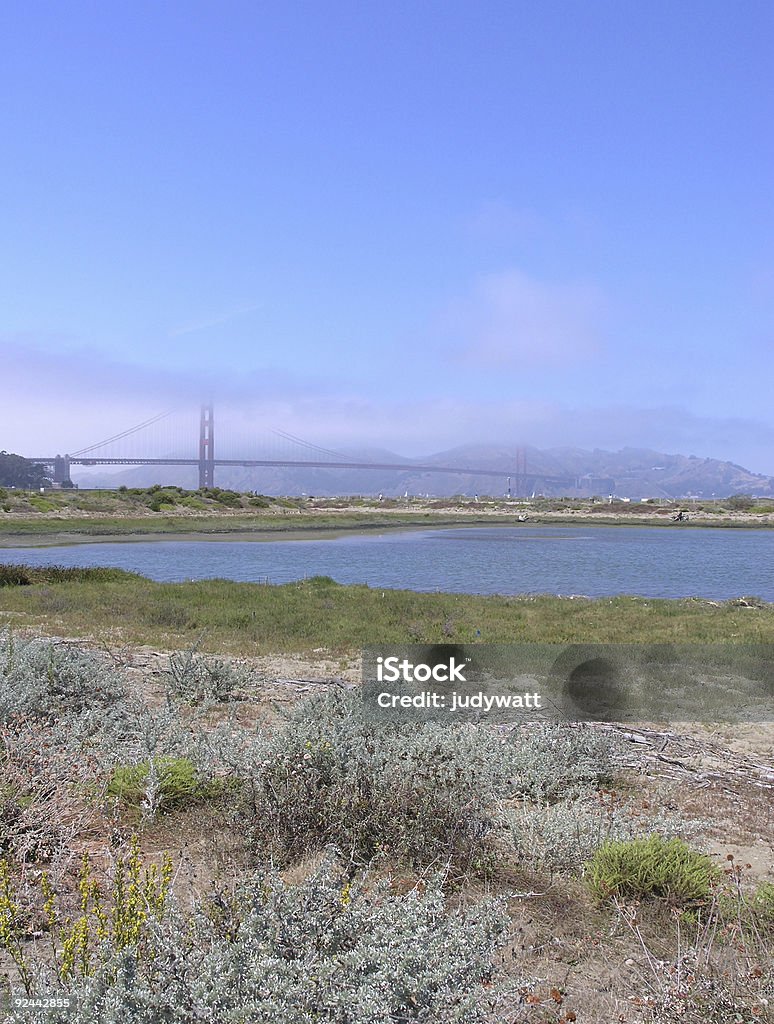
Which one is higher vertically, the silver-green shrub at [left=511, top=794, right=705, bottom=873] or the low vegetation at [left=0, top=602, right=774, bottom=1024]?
the low vegetation at [left=0, top=602, right=774, bottom=1024]

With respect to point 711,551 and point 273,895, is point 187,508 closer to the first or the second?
point 711,551

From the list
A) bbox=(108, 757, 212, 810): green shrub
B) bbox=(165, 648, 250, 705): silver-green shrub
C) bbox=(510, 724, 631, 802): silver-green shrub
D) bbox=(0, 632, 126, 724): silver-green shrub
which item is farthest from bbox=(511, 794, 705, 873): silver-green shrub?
bbox=(165, 648, 250, 705): silver-green shrub

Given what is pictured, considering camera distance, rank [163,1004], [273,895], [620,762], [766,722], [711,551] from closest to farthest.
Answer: [163,1004] < [273,895] < [620,762] < [766,722] < [711,551]

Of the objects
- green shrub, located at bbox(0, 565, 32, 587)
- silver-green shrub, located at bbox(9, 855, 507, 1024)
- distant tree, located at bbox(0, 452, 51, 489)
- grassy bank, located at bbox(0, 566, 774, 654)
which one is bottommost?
grassy bank, located at bbox(0, 566, 774, 654)

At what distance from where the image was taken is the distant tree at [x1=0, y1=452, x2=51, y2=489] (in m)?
134

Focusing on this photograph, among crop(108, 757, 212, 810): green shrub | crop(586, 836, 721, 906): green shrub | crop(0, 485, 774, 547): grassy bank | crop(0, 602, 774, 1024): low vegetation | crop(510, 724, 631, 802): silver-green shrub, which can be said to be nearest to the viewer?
crop(0, 602, 774, 1024): low vegetation

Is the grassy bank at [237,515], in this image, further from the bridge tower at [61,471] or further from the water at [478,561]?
the bridge tower at [61,471]

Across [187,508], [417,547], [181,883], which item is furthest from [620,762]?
[187,508]

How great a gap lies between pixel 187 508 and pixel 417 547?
29.9 m

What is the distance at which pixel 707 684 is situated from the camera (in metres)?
12.2

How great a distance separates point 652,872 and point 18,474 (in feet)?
484

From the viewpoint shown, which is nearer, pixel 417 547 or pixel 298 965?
pixel 298 965

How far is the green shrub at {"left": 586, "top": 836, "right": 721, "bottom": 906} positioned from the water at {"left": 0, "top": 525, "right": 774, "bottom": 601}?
2041cm

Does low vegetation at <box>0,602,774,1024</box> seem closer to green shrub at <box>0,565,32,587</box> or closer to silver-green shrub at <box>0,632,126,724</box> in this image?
silver-green shrub at <box>0,632,126,724</box>
